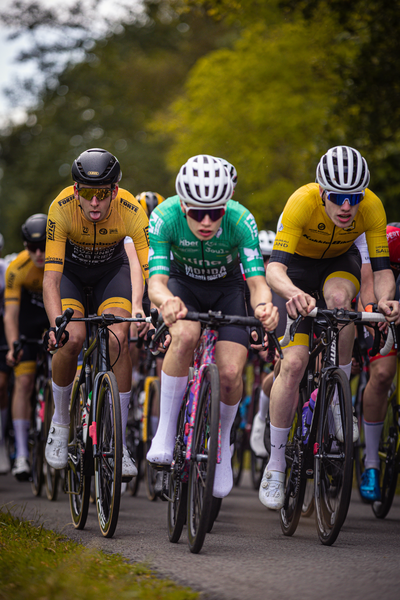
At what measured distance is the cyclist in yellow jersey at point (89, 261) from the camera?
19.8ft

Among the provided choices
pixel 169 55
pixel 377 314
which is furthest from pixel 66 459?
pixel 169 55

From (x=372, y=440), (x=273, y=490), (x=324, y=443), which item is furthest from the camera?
(x=372, y=440)

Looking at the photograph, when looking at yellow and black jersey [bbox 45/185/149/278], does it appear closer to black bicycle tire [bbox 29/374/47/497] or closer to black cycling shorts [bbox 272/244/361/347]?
black cycling shorts [bbox 272/244/361/347]

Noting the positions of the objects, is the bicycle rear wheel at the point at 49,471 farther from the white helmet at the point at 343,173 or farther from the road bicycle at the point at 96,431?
the white helmet at the point at 343,173

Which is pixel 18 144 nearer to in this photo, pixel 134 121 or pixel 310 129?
pixel 134 121

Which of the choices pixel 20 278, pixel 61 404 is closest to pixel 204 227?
pixel 61 404

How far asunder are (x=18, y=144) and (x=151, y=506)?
37.6 metres

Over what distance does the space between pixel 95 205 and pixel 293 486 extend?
2.57 meters

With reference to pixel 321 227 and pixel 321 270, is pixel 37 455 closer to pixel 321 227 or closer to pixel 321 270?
pixel 321 270

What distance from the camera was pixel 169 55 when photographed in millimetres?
39969

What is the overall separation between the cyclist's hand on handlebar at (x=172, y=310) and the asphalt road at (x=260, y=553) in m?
1.38

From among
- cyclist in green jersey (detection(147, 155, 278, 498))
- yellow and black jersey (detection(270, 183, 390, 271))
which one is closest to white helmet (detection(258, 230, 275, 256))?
yellow and black jersey (detection(270, 183, 390, 271))

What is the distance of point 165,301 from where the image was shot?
15.8 ft

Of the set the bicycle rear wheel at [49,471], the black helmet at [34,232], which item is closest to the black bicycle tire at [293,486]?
the bicycle rear wheel at [49,471]
